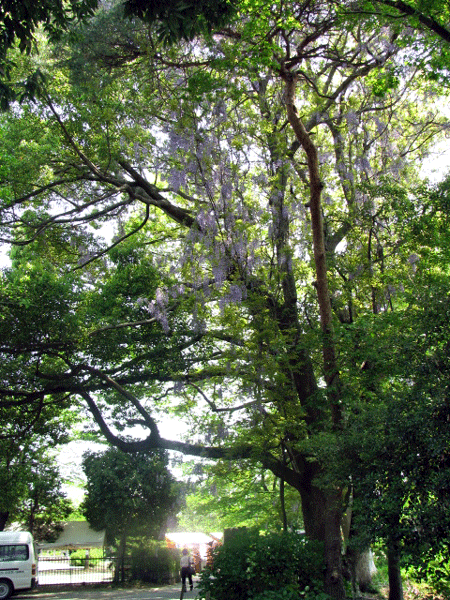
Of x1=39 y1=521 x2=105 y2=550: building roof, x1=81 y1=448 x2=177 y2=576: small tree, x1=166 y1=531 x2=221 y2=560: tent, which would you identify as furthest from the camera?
x1=39 y1=521 x2=105 y2=550: building roof

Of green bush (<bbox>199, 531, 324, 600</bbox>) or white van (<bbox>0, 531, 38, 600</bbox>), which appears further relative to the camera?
white van (<bbox>0, 531, 38, 600</bbox>)

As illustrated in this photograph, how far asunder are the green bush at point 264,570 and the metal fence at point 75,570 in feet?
40.7

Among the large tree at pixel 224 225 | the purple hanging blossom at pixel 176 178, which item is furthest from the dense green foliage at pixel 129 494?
the purple hanging blossom at pixel 176 178

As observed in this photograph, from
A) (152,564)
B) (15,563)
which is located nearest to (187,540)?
(152,564)

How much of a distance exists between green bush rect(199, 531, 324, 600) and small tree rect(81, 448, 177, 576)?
10.2 meters

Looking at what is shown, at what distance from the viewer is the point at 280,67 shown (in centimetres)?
848

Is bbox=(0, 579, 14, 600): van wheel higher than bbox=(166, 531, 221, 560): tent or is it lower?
lower

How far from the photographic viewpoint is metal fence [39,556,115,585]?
63.6 ft

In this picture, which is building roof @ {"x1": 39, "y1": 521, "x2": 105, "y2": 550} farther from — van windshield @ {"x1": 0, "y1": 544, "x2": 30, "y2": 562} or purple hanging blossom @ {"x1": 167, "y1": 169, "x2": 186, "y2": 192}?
purple hanging blossom @ {"x1": 167, "y1": 169, "x2": 186, "y2": 192}

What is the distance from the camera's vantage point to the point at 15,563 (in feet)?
48.2

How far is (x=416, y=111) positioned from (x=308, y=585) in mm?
10264

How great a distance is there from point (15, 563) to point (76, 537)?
6.95 meters

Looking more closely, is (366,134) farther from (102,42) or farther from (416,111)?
(102,42)

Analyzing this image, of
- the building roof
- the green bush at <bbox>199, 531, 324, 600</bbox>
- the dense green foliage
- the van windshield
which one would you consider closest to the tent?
the dense green foliage
